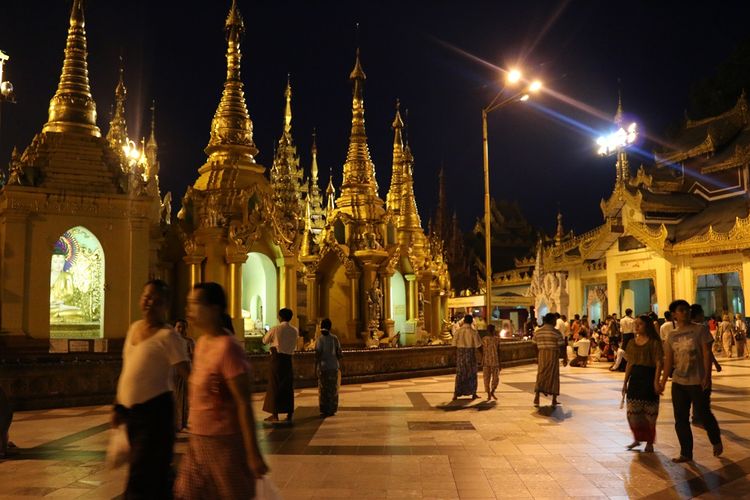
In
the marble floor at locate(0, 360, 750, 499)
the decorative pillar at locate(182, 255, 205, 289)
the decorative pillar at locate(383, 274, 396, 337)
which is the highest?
the decorative pillar at locate(182, 255, 205, 289)

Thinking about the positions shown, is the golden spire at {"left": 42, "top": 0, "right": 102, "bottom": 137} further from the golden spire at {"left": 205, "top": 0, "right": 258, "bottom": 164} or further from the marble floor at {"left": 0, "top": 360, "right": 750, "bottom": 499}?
the marble floor at {"left": 0, "top": 360, "right": 750, "bottom": 499}

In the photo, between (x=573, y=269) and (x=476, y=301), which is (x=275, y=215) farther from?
(x=573, y=269)

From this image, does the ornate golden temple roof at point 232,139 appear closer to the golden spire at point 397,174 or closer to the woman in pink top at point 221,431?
the golden spire at point 397,174

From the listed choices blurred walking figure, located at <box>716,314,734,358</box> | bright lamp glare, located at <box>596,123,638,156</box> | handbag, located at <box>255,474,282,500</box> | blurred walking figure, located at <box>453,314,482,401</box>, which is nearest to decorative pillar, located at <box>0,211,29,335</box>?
blurred walking figure, located at <box>453,314,482,401</box>

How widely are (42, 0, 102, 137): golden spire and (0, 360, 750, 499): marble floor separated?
7.29 meters

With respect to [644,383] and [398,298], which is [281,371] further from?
[398,298]

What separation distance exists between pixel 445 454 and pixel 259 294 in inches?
479

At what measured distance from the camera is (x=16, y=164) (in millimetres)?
15266

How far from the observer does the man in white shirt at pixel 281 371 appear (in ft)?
34.1

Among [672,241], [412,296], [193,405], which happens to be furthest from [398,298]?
[193,405]

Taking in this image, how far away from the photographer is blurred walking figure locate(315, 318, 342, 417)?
36.6 feet

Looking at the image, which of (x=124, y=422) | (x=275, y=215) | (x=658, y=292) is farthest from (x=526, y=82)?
(x=658, y=292)

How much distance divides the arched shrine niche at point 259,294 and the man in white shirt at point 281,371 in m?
7.92

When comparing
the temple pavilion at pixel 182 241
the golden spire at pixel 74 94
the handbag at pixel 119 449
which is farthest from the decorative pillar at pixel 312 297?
the handbag at pixel 119 449
